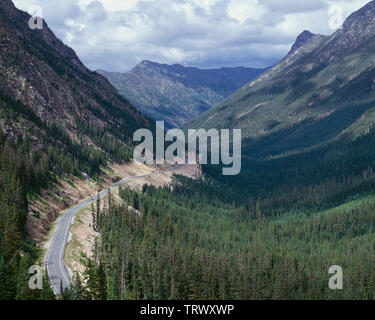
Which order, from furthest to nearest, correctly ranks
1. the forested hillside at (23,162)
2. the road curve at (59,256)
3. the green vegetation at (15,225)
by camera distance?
the road curve at (59,256)
the forested hillside at (23,162)
the green vegetation at (15,225)

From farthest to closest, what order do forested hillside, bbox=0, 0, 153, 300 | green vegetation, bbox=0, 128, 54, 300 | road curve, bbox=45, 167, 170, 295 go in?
road curve, bbox=45, 167, 170, 295 < forested hillside, bbox=0, 0, 153, 300 < green vegetation, bbox=0, 128, 54, 300

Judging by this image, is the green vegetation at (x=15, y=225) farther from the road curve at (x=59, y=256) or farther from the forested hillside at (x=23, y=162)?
the road curve at (x=59, y=256)

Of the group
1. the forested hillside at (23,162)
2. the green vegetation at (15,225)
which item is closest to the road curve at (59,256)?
the forested hillside at (23,162)

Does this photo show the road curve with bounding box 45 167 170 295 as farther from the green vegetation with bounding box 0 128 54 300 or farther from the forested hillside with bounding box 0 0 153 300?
the green vegetation with bounding box 0 128 54 300

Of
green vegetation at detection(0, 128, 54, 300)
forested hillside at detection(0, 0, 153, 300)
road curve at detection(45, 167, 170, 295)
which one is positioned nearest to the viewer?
green vegetation at detection(0, 128, 54, 300)

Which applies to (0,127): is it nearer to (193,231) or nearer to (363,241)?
(193,231)

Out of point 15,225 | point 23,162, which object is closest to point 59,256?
point 15,225

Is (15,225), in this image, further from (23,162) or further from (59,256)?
(23,162)

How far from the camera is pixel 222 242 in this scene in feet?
504

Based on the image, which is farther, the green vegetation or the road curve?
the road curve

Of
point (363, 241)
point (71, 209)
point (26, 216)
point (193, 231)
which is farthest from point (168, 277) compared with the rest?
point (363, 241)

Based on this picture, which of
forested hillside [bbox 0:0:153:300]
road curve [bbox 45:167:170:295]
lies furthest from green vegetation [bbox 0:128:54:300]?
road curve [bbox 45:167:170:295]

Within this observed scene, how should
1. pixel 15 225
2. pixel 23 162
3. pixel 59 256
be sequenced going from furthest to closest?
A: pixel 23 162, pixel 59 256, pixel 15 225
